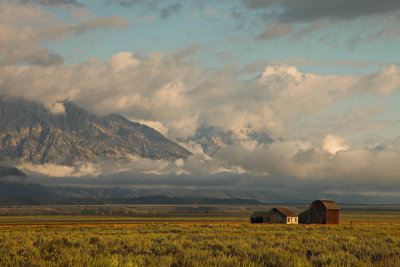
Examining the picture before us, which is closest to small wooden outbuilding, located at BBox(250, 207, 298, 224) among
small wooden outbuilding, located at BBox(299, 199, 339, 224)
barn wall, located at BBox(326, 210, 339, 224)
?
small wooden outbuilding, located at BBox(299, 199, 339, 224)

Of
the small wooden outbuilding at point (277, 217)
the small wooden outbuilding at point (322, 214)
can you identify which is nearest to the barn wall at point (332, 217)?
the small wooden outbuilding at point (322, 214)

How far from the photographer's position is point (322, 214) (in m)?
104

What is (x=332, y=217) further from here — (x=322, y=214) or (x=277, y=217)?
(x=277, y=217)

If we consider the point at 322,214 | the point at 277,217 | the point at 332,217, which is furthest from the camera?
the point at 277,217

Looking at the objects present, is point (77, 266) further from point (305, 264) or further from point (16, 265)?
point (305, 264)

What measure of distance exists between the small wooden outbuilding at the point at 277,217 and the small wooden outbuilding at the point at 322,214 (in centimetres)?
339

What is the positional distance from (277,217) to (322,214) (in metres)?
9.94

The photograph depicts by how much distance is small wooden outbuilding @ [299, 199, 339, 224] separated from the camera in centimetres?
10294

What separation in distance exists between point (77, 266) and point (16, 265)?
13.3 ft

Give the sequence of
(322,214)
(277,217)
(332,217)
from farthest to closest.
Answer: (277,217), (322,214), (332,217)

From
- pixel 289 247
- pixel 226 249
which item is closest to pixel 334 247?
pixel 289 247

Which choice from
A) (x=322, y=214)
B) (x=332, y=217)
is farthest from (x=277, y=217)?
(x=332, y=217)

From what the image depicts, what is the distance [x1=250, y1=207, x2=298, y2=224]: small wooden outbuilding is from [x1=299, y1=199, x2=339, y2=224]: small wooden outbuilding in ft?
11.1

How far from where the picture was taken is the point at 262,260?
24141 millimetres
